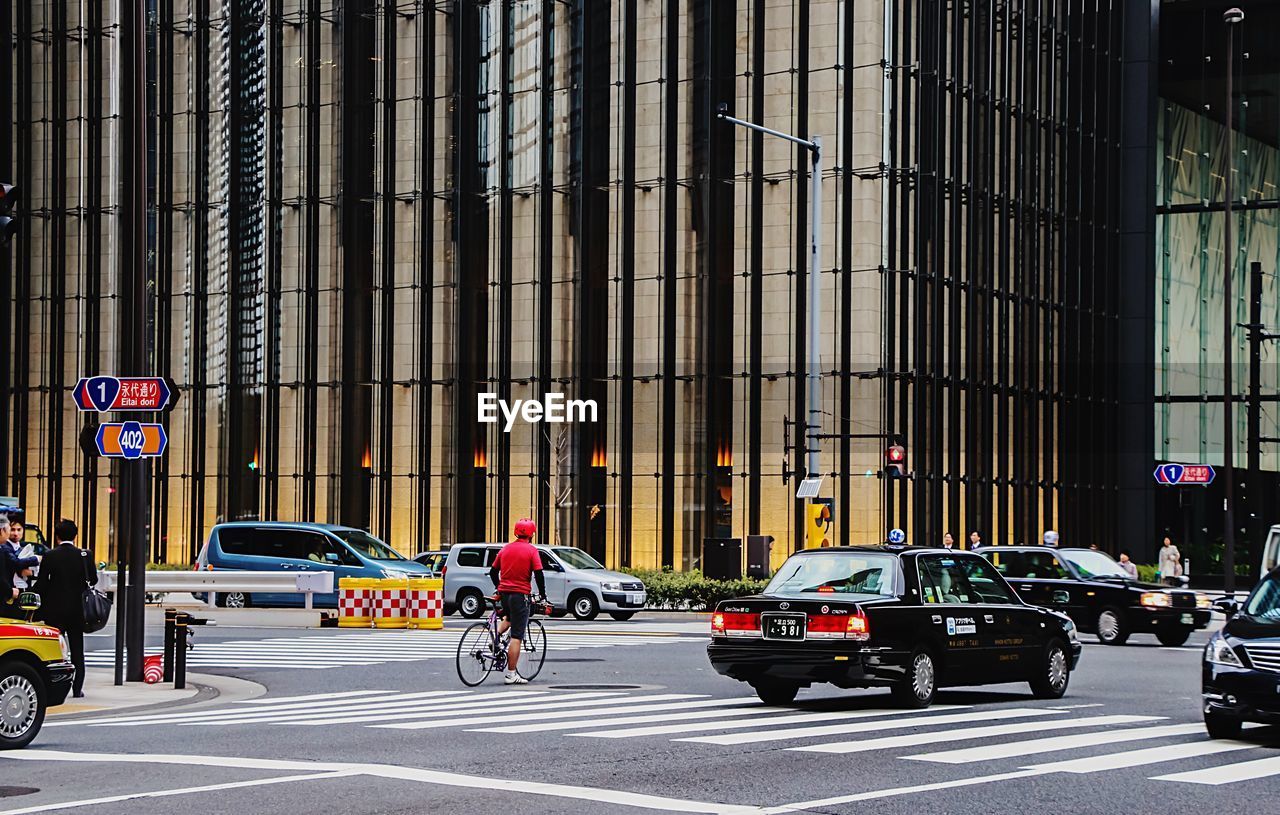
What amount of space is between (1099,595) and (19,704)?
63.6 ft

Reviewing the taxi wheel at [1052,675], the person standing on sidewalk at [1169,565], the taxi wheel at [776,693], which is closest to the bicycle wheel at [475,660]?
the taxi wheel at [776,693]

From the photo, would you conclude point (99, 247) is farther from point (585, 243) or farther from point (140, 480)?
point (140, 480)

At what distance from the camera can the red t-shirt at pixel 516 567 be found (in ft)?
68.6

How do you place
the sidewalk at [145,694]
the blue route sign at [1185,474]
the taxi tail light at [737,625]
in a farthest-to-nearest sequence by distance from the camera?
the blue route sign at [1185,474]
the sidewalk at [145,694]
the taxi tail light at [737,625]

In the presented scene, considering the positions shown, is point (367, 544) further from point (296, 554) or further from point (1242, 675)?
point (1242, 675)

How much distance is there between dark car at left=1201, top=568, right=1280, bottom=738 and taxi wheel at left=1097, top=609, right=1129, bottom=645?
1434cm

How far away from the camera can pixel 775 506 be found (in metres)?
49.8

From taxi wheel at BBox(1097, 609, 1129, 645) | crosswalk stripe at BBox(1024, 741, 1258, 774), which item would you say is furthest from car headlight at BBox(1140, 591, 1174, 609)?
crosswalk stripe at BBox(1024, 741, 1258, 774)

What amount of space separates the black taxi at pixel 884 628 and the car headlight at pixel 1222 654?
326cm

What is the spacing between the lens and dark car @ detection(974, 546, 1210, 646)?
1160 inches

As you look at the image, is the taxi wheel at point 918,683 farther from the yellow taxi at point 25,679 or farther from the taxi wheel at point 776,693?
the yellow taxi at point 25,679

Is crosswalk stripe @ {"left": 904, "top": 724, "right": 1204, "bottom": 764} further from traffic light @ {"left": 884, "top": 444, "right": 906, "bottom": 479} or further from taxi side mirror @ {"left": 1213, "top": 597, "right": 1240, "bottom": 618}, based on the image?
traffic light @ {"left": 884, "top": 444, "right": 906, "bottom": 479}

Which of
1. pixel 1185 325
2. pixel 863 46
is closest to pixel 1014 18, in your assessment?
pixel 863 46

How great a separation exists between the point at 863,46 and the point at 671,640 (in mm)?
23114
